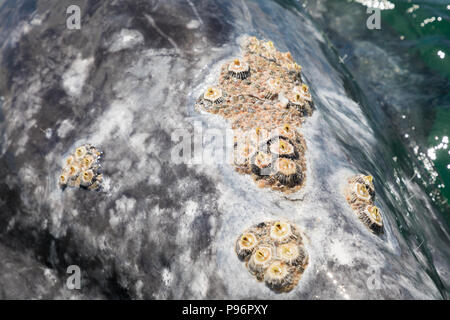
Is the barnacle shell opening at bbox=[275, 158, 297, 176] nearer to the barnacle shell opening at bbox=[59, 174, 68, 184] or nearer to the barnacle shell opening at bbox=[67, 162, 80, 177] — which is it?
the barnacle shell opening at bbox=[67, 162, 80, 177]

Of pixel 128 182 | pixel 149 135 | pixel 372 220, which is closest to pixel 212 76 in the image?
pixel 149 135

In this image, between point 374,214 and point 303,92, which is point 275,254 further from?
point 303,92

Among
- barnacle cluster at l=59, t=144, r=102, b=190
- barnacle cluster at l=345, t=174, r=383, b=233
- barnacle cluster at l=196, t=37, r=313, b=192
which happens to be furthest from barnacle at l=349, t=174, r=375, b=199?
barnacle cluster at l=59, t=144, r=102, b=190

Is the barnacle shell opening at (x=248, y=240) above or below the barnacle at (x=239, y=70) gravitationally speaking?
below

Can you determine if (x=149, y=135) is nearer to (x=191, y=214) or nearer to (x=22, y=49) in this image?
(x=191, y=214)

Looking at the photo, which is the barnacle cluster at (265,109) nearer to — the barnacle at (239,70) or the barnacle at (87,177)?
the barnacle at (239,70)
